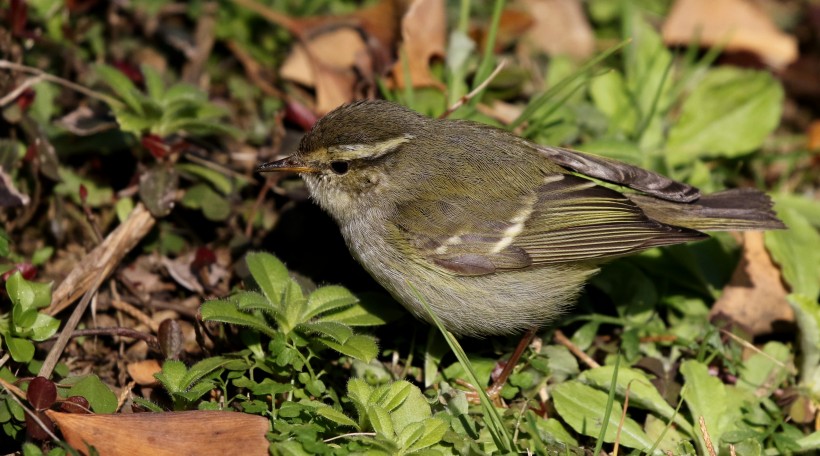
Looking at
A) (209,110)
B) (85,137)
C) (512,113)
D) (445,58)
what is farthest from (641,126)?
(85,137)

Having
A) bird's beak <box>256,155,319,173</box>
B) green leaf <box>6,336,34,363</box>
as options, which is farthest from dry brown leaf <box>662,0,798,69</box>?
green leaf <box>6,336,34,363</box>

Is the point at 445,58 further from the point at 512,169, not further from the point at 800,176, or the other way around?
the point at 800,176

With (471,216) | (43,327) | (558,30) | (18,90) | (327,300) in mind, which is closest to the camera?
(43,327)

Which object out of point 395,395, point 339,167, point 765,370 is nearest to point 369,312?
point 395,395

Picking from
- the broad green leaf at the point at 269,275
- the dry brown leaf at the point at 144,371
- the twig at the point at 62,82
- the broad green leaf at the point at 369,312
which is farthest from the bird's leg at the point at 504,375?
the twig at the point at 62,82

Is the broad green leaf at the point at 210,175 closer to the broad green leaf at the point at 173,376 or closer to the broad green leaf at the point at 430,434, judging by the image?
the broad green leaf at the point at 173,376

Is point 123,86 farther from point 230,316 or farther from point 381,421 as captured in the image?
point 381,421
